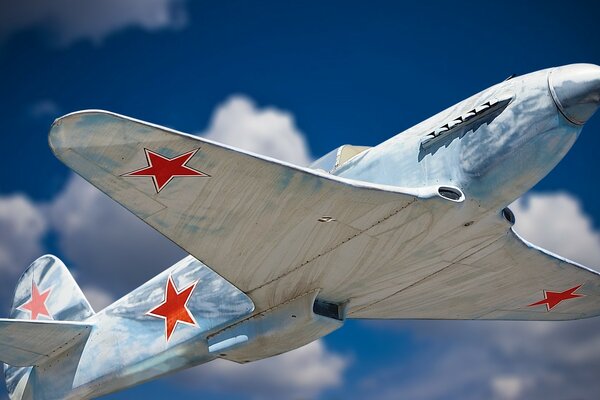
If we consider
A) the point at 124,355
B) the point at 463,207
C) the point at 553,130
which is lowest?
the point at 124,355

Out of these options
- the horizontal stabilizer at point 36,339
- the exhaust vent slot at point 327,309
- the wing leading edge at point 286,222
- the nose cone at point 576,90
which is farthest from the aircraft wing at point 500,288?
the horizontal stabilizer at point 36,339

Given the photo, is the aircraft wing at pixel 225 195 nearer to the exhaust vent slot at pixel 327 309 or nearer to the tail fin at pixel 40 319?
the exhaust vent slot at pixel 327 309

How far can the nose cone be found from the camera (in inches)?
369

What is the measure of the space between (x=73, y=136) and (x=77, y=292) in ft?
26.3

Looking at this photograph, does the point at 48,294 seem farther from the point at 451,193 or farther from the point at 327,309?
the point at 451,193

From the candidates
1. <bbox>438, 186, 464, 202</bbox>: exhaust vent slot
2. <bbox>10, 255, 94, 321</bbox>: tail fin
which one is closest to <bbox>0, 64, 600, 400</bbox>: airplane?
<bbox>438, 186, 464, 202</bbox>: exhaust vent slot

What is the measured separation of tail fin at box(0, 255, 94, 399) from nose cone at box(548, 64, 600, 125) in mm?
9245

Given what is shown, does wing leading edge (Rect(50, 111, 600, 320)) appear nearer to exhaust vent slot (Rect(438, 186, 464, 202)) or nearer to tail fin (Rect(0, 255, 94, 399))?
exhaust vent slot (Rect(438, 186, 464, 202))

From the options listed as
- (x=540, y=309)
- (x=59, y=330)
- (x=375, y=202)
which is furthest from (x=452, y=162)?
(x=59, y=330)

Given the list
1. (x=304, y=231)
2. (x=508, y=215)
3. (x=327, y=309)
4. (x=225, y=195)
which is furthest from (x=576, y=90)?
(x=327, y=309)

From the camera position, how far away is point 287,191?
31.1 ft

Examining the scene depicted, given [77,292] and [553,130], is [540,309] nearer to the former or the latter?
[553,130]

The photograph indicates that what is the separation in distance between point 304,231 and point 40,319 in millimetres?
8461

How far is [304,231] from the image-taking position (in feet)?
33.6
